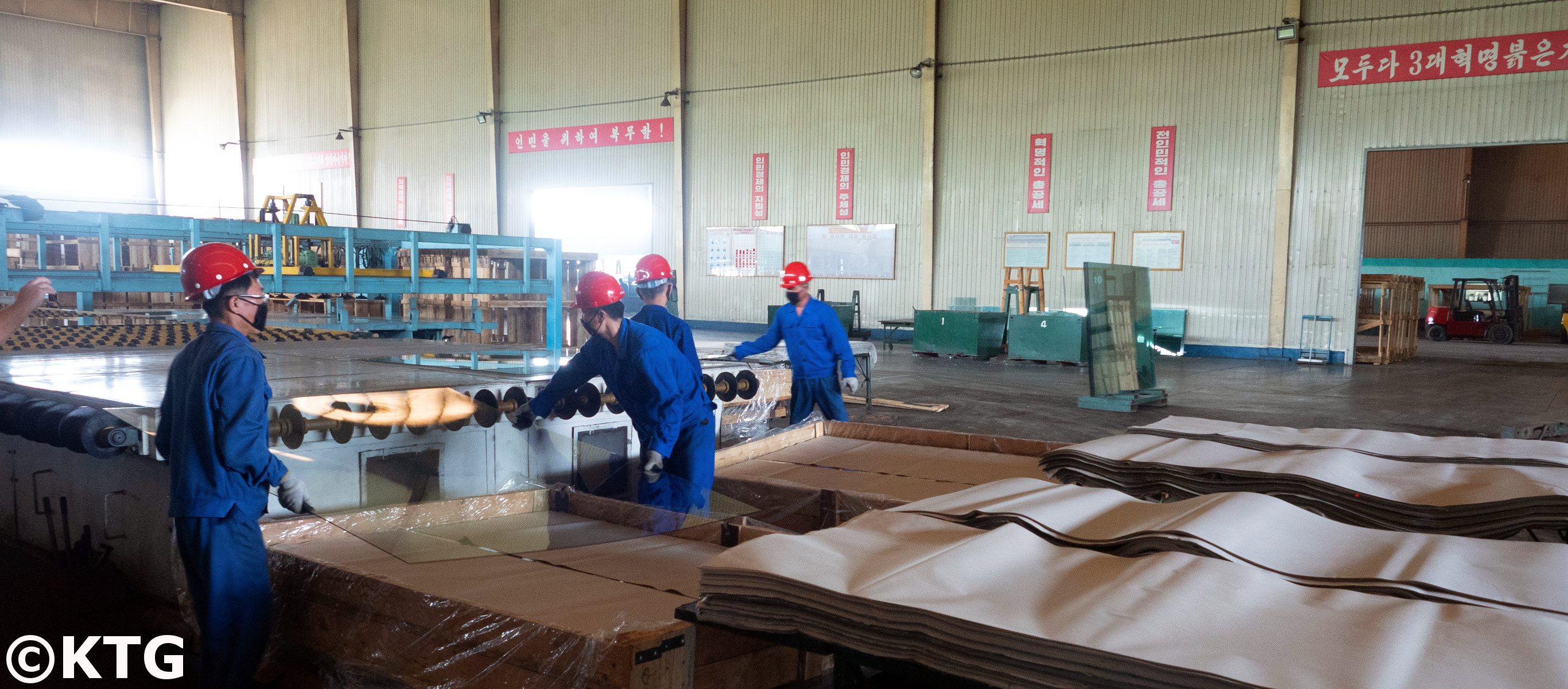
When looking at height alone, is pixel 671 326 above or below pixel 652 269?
below

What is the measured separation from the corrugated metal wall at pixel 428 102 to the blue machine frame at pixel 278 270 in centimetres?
1218

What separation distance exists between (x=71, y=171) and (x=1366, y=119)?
100.0ft

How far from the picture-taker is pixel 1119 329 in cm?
936

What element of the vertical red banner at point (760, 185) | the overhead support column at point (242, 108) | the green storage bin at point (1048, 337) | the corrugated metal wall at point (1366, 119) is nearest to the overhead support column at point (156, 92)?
the overhead support column at point (242, 108)

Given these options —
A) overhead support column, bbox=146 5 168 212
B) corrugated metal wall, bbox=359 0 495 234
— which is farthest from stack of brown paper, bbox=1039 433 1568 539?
overhead support column, bbox=146 5 168 212

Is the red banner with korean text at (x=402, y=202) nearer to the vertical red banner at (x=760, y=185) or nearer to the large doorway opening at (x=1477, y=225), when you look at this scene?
the vertical red banner at (x=760, y=185)

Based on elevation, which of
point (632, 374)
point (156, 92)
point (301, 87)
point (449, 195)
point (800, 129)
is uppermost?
point (156, 92)

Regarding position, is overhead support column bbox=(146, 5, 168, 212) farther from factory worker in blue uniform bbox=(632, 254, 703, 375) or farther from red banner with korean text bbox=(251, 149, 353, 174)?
factory worker in blue uniform bbox=(632, 254, 703, 375)

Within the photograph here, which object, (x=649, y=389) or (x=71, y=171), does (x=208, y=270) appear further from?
(x=71, y=171)

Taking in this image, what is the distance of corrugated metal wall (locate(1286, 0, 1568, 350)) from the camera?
11.9 meters

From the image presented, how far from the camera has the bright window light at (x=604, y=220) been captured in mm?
19344

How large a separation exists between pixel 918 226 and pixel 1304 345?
6.41 metres

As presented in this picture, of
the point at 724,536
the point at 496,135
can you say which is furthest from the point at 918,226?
the point at 724,536

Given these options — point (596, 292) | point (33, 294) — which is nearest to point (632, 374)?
point (596, 292)
